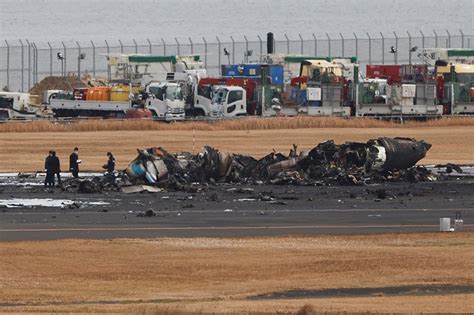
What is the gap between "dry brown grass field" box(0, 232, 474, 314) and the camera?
28.0 metres

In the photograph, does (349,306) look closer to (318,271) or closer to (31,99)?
(318,271)

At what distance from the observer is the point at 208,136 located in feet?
258

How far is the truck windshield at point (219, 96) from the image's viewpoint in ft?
305

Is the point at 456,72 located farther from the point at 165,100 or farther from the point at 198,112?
the point at 165,100

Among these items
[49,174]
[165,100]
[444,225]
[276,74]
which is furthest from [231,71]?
[444,225]

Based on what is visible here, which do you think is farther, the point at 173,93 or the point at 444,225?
the point at 173,93

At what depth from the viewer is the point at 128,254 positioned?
3581 centimetres

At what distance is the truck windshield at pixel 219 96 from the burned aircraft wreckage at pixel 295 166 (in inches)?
1428

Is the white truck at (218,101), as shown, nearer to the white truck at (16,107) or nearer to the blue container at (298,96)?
the blue container at (298,96)

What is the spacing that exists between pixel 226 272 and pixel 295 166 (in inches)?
908

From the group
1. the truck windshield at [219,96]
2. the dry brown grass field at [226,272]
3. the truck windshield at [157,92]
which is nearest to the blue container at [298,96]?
the truck windshield at [219,96]

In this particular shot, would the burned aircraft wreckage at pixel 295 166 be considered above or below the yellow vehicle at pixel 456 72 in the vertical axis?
below

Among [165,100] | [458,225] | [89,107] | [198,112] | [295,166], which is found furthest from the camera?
[198,112]

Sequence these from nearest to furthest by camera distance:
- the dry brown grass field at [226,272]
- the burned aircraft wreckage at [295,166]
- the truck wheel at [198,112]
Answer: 1. the dry brown grass field at [226,272]
2. the burned aircraft wreckage at [295,166]
3. the truck wheel at [198,112]
